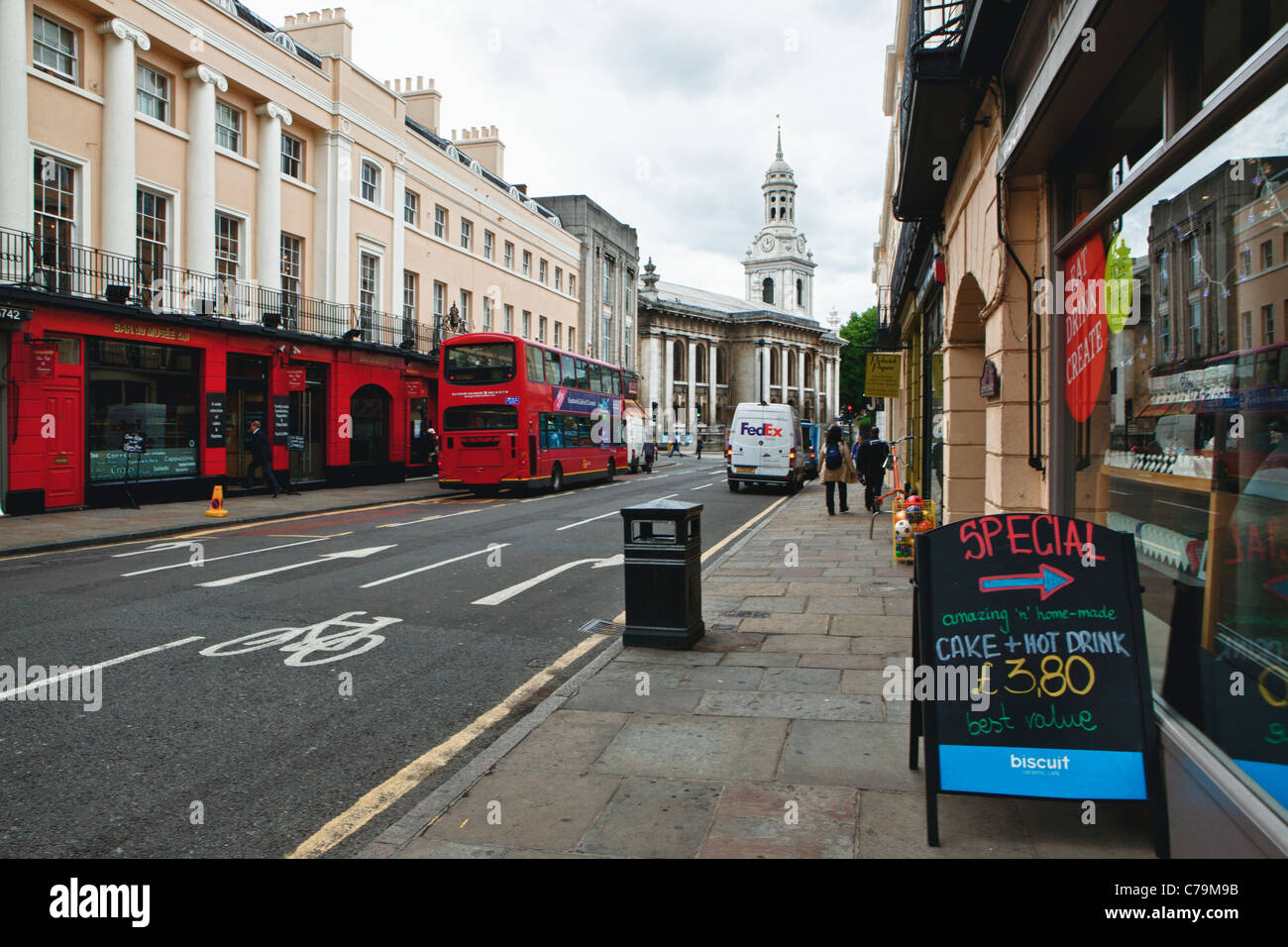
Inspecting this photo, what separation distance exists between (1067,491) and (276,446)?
2181 centimetres

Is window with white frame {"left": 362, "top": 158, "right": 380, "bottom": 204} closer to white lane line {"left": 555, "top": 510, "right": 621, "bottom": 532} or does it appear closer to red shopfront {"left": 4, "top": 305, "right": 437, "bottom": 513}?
red shopfront {"left": 4, "top": 305, "right": 437, "bottom": 513}

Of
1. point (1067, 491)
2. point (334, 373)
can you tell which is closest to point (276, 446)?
point (334, 373)

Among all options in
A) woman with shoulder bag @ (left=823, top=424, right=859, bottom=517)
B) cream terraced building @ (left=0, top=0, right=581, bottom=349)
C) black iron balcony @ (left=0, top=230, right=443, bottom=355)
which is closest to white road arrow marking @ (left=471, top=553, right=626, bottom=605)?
woman with shoulder bag @ (left=823, top=424, right=859, bottom=517)

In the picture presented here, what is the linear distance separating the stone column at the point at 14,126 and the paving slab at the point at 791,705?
16.7 metres

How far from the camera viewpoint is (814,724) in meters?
4.98

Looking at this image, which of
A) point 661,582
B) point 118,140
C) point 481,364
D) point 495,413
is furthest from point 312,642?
point 118,140

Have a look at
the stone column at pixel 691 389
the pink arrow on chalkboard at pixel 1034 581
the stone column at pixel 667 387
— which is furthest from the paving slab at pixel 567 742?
the stone column at pixel 691 389

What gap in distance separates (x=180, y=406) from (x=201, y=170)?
565 cm

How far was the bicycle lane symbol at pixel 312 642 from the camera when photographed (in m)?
6.70

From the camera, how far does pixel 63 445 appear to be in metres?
17.4

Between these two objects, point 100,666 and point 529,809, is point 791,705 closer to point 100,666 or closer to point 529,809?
point 529,809

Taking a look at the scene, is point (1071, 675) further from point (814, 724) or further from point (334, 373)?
point (334, 373)

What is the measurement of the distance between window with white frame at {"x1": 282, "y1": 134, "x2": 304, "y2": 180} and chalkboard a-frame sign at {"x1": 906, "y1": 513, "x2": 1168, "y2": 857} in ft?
84.7

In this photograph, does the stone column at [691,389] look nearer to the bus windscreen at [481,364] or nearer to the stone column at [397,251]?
the stone column at [397,251]
